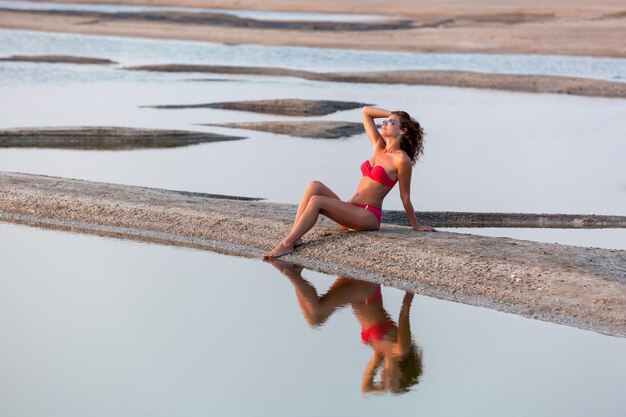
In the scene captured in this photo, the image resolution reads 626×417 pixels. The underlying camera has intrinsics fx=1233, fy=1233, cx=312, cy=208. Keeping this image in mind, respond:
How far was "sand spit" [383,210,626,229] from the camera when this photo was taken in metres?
11.2

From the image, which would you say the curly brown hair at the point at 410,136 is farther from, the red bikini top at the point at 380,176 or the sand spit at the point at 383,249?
the sand spit at the point at 383,249

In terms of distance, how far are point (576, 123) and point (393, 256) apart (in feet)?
40.4

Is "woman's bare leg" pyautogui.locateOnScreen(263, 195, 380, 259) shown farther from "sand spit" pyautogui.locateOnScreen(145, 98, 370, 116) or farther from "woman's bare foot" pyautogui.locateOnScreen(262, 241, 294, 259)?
"sand spit" pyautogui.locateOnScreen(145, 98, 370, 116)

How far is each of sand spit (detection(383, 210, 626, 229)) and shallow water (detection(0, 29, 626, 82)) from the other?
726 inches

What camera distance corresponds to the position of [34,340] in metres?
7.29

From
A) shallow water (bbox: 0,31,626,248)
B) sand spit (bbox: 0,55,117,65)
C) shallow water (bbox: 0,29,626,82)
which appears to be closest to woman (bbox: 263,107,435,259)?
shallow water (bbox: 0,31,626,248)

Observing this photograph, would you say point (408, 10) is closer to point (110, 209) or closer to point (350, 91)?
point (350, 91)

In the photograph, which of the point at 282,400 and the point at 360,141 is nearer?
the point at 282,400

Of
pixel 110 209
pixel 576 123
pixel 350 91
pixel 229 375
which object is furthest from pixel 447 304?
pixel 350 91

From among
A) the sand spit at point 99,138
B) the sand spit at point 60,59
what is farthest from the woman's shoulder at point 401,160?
the sand spit at point 60,59

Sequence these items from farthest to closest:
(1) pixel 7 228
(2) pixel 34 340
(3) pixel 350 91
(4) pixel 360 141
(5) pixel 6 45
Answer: (5) pixel 6 45 → (3) pixel 350 91 → (4) pixel 360 141 → (1) pixel 7 228 → (2) pixel 34 340

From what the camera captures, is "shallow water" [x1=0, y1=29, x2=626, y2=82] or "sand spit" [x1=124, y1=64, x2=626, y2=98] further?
"shallow water" [x1=0, y1=29, x2=626, y2=82]

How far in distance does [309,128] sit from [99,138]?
131 inches

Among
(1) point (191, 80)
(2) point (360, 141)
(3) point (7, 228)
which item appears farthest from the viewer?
(1) point (191, 80)
